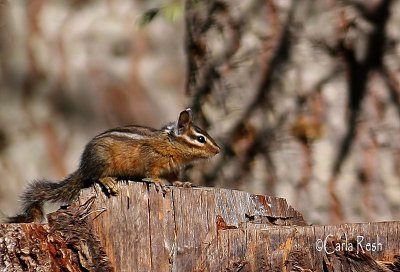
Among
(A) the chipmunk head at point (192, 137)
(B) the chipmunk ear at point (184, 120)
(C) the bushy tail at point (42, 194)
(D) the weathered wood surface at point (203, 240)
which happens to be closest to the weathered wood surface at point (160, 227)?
(D) the weathered wood surface at point (203, 240)

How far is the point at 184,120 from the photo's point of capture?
19.0 ft

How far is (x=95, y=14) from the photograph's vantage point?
11383 mm

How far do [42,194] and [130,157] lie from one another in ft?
2.02

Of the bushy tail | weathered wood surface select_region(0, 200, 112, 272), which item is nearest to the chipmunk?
the bushy tail

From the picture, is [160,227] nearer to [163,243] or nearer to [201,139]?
[163,243]

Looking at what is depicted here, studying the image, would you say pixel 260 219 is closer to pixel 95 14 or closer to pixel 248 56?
pixel 248 56

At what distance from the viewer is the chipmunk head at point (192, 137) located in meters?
5.58

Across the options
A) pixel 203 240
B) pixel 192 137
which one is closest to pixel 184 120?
pixel 192 137

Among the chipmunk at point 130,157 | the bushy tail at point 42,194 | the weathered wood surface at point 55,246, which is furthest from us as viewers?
the chipmunk at point 130,157

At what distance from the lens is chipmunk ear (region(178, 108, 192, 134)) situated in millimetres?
5636

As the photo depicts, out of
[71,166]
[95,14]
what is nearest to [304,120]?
[71,166]

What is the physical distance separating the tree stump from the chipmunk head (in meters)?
1.53

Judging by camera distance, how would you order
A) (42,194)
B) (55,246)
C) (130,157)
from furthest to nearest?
(130,157) → (42,194) → (55,246)

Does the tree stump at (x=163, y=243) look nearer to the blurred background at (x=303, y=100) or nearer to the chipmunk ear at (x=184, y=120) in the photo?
the blurred background at (x=303, y=100)
